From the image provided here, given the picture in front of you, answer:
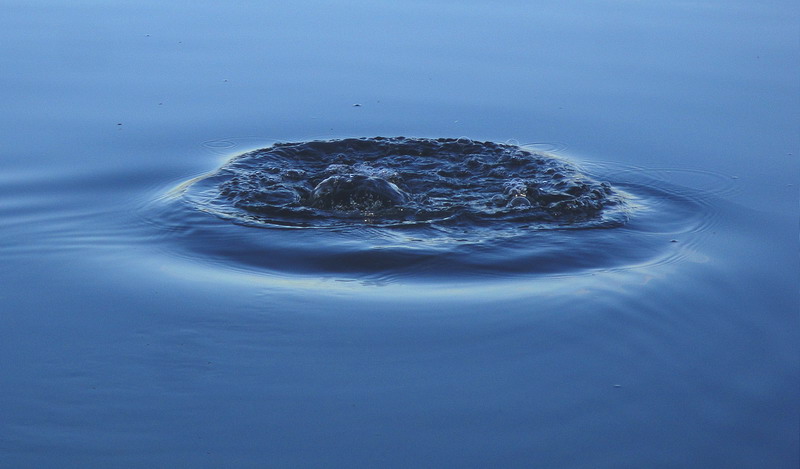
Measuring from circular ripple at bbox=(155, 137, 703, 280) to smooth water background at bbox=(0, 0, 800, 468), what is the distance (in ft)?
0.50

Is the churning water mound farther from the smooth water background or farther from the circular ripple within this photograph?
the smooth water background

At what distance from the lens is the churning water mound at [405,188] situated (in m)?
5.93

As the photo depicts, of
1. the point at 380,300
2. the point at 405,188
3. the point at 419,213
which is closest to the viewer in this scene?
the point at 380,300

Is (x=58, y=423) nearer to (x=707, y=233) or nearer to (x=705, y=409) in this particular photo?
(x=705, y=409)

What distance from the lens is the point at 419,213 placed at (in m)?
6.06

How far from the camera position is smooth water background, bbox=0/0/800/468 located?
11.9 ft

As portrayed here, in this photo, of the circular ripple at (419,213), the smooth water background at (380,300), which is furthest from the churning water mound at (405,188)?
the smooth water background at (380,300)

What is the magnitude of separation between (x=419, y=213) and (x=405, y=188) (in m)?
0.56

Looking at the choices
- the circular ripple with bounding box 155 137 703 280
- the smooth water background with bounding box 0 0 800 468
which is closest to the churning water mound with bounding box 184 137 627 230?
the circular ripple with bounding box 155 137 703 280

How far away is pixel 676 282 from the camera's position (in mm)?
5039

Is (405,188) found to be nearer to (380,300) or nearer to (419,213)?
(419,213)

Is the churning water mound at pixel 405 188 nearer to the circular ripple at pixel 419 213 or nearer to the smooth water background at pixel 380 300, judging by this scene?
the circular ripple at pixel 419 213

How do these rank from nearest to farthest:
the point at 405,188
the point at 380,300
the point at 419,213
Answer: the point at 380,300, the point at 419,213, the point at 405,188

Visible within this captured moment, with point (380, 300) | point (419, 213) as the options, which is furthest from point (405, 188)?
point (380, 300)
